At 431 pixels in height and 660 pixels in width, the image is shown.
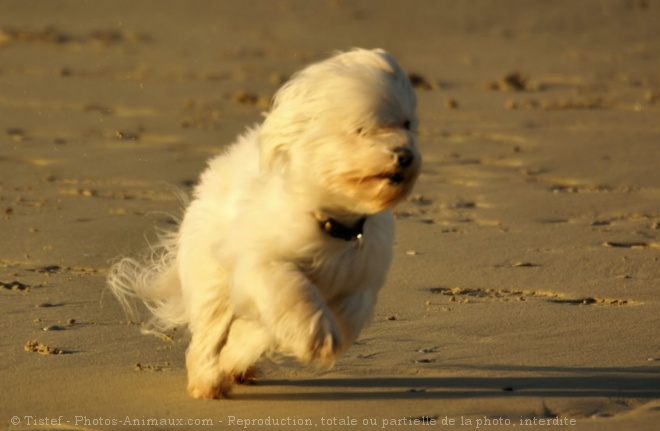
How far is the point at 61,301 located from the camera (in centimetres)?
699

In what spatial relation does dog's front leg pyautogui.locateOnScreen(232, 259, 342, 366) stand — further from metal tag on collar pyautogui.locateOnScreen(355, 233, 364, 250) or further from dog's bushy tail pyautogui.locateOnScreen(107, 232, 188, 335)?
dog's bushy tail pyautogui.locateOnScreen(107, 232, 188, 335)

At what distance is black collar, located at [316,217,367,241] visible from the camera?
5.31 metres

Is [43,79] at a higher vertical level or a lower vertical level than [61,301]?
lower

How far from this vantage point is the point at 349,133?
5.12 meters

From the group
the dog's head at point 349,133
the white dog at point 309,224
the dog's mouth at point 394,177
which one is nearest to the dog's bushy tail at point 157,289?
the white dog at point 309,224

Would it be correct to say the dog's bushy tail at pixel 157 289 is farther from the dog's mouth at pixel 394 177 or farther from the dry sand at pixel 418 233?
the dog's mouth at pixel 394 177

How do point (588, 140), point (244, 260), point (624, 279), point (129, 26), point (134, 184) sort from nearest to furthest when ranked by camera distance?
point (244, 260)
point (624, 279)
point (134, 184)
point (588, 140)
point (129, 26)

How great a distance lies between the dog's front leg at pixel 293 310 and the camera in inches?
204

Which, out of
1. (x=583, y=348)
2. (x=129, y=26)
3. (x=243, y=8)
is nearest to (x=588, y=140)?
(x=583, y=348)

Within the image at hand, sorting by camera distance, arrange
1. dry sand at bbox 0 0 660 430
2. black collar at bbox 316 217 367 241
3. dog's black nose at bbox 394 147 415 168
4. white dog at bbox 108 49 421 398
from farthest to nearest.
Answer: dry sand at bbox 0 0 660 430 → black collar at bbox 316 217 367 241 → white dog at bbox 108 49 421 398 → dog's black nose at bbox 394 147 415 168

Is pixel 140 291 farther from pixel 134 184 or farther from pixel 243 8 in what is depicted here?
pixel 243 8

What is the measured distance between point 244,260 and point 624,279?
9.33 feet

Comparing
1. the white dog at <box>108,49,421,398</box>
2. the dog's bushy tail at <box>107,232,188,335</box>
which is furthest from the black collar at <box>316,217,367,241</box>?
the dog's bushy tail at <box>107,232,188,335</box>

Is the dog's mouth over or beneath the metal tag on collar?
over
